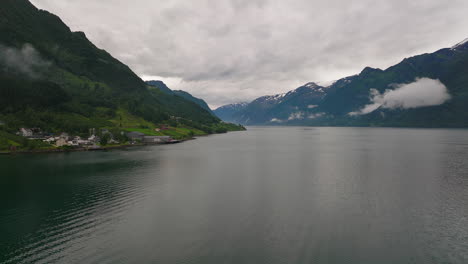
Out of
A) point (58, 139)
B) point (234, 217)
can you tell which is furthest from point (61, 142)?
point (234, 217)

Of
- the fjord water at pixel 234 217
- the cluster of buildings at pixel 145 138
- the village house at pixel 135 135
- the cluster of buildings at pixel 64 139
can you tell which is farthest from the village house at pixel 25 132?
the fjord water at pixel 234 217

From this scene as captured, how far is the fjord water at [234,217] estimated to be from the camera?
2598cm

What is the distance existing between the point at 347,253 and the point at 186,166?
6134 cm

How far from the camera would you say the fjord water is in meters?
26.0

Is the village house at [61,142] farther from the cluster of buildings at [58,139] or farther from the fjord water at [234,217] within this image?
the fjord water at [234,217]

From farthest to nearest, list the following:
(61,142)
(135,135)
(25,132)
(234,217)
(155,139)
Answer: (155,139), (135,135), (25,132), (61,142), (234,217)

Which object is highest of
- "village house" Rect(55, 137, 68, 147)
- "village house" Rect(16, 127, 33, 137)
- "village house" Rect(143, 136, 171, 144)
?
"village house" Rect(16, 127, 33, 137)

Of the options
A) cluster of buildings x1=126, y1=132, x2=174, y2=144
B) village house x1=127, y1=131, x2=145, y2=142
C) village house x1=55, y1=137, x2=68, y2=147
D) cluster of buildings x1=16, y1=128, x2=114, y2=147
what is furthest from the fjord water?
village house x1=127, y1=131, x2=145, y2=142

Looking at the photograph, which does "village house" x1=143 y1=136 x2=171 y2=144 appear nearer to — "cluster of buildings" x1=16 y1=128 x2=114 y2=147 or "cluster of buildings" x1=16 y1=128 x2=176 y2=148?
"cluster of buildings" x1=16 y1=128 x2=176 y2=148

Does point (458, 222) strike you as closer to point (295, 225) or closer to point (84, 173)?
point (295, 225)

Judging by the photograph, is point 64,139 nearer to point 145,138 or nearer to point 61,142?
point 61,142

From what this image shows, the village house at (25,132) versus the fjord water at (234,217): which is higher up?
the village house at (25,132)

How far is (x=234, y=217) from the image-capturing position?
3612 cm

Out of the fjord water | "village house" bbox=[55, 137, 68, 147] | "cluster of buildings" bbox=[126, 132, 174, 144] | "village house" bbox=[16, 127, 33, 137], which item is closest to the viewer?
the fjord water
